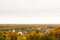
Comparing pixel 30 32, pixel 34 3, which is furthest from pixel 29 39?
pixel 34 3

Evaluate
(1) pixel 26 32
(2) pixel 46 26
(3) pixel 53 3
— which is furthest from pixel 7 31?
(3) pixel 53 3

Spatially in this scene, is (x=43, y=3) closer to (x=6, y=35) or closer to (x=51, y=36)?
(x=51, y=36)

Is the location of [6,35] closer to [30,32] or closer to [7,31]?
[7,31]

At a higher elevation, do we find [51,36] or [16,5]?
[16,5]

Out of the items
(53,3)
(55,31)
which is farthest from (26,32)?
(53,3)

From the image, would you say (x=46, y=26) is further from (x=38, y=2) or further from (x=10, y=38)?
(x=10, y=38)

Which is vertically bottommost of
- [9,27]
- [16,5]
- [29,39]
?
[29,39]

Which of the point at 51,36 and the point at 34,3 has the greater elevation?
the point at 34,3
